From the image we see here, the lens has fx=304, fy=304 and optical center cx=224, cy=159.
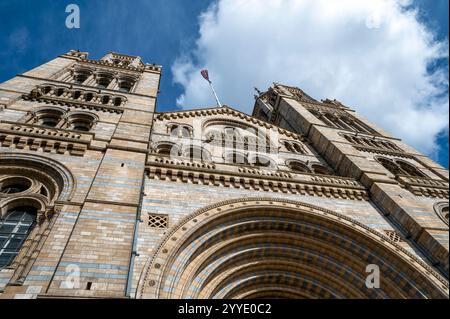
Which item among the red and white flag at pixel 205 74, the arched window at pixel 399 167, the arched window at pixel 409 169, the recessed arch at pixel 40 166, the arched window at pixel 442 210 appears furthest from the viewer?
the red and white flag at pixel 205 74

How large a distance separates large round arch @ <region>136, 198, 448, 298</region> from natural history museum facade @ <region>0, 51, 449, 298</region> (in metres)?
0.04

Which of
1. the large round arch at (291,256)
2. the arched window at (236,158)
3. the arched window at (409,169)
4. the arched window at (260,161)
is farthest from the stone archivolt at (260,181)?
the arched window at (409,169)

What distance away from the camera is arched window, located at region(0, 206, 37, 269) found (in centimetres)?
775

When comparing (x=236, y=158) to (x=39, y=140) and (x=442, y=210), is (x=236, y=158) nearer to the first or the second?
(x=39, y=140)

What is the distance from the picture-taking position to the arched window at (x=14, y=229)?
7.75 meters

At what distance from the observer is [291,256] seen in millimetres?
11617

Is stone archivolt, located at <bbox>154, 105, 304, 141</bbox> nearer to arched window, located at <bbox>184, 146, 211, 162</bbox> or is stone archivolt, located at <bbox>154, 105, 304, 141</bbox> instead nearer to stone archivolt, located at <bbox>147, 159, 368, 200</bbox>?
arched window, located at <bbox>184, 146, 211, 162</bbox>

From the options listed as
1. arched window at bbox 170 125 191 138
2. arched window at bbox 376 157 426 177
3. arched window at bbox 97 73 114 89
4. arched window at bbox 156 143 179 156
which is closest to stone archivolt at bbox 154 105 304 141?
arched window at bbox 170 125 191 138

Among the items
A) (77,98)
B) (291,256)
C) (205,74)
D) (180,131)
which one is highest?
(205,74)

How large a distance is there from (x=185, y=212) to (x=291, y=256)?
4.63 m

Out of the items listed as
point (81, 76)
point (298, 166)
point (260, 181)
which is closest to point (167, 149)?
point (260, 181)

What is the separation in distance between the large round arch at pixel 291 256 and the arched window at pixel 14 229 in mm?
4299

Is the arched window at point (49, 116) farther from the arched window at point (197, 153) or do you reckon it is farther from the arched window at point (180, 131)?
the arched window at point (197, 153)
